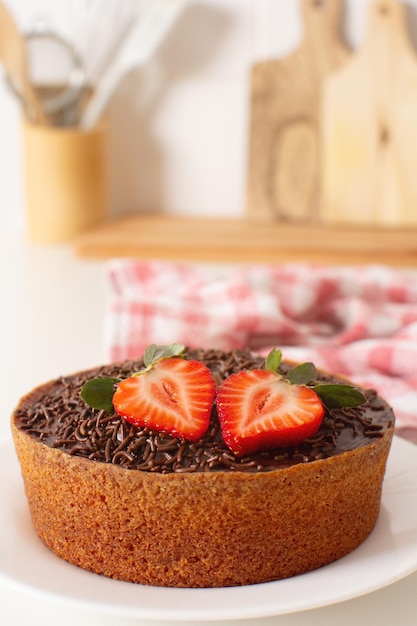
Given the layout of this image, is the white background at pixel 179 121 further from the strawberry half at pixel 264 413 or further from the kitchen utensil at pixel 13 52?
the strawberry half at pixel 264 413

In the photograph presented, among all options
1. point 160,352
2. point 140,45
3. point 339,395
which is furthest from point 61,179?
point 339,395

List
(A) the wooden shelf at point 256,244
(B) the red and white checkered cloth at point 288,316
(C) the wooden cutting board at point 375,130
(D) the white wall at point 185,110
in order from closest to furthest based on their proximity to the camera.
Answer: (B) the red and white checkered cloth at point 288,316, (A) the wooden shelf at point 256,244, (C) the wooden cutting board at point 375,130, (D) the white wall at point 185,110

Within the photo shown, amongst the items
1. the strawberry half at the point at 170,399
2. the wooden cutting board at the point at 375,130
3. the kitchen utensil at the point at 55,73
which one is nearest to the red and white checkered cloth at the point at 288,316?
the strawberry half at the point at 170,399

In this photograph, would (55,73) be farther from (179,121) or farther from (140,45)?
(179,121)

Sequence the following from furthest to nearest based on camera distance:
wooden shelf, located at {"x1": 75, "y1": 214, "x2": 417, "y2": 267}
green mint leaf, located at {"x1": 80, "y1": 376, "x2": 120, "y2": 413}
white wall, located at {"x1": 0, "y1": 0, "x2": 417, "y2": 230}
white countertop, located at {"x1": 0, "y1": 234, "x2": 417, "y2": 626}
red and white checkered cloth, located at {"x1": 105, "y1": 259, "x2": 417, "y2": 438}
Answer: white wall, located at {"x1": 0, "y1": 0, "x2": 417, "y2": 230} → wooden shelf, located at {"x1": 75, "y1": 214, "x2": 417, "y2": 267} → red and white checkered cloth, located at {"x1": 105, "y1": 259, "x2": 417, "y2": 438} → green mint leaf, located at {"x1": 80, "y1": 376, "x2": 120, "y2": 413} → white countertop, located at {"x1": 0, "y1": 234, "x2": 417, "y2": 626}

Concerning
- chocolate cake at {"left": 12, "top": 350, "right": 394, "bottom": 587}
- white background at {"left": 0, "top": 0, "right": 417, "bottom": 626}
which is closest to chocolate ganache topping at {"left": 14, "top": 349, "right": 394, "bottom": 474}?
chocolate cake at {"left": 12, "top": 350, "right": 394, "bottom": 587}

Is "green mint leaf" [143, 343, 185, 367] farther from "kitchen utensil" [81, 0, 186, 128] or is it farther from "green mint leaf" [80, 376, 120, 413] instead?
"kitchen utensil" [81, 0, 186, 128]
